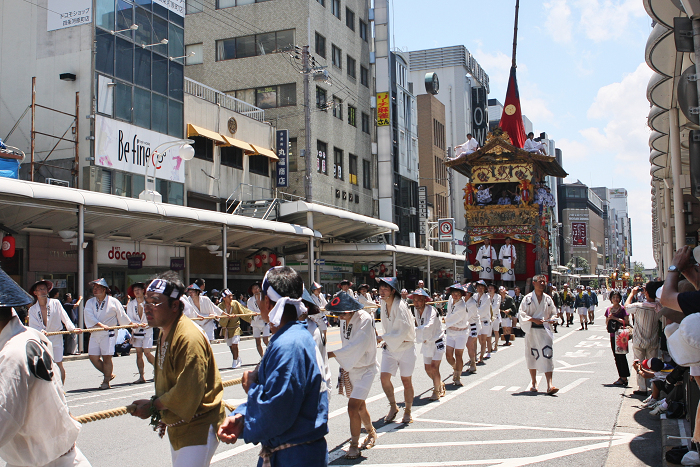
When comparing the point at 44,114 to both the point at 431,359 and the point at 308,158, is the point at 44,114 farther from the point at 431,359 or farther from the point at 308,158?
the point at 431,359

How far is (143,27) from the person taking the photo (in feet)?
83.1

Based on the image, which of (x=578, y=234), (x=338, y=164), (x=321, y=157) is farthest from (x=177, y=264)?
(x=578, y=234)

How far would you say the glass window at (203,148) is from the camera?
29047 millimetres

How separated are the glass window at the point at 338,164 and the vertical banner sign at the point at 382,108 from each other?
14.1ft

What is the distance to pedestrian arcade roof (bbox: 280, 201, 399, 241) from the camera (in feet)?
91.4

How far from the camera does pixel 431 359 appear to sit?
10.3 metres

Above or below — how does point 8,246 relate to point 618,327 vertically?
above

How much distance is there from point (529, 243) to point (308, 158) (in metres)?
11.5

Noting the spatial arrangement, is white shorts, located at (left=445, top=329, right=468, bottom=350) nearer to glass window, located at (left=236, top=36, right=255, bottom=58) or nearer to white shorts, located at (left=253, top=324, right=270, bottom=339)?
white shorts, located at (left=253, top=324, right=270, bottom=339)

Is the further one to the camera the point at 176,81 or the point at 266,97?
the point at 266,97

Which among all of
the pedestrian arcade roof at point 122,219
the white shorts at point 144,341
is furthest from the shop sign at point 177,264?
the white shorts at point 144,341

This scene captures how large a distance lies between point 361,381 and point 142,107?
67.1ft

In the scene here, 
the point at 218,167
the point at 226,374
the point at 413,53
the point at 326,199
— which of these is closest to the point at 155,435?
the point at 226,374

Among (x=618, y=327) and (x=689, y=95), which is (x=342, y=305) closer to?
(x=689, y=95)
